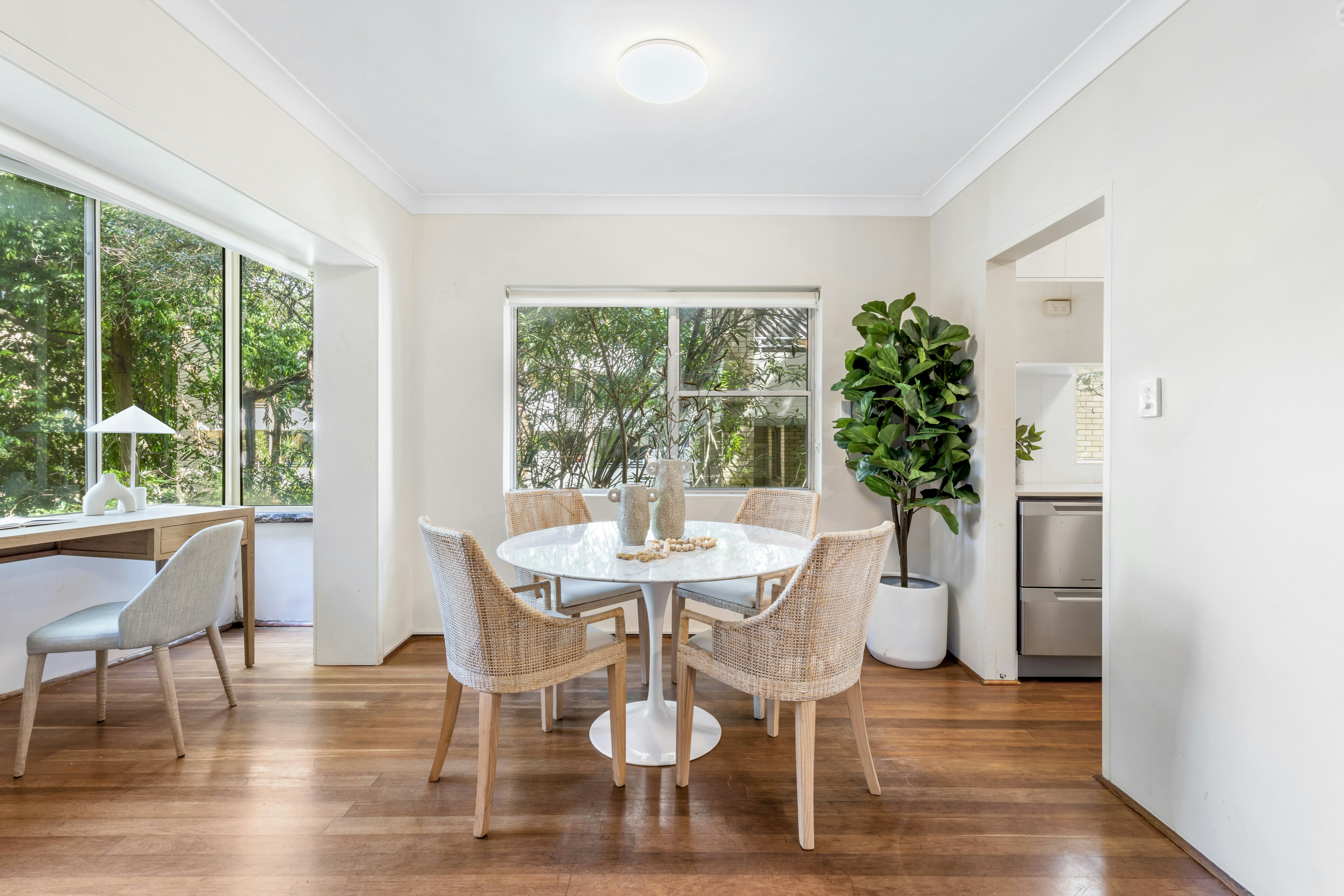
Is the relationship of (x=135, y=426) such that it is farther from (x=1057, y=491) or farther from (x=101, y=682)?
(x=1057, y=491)

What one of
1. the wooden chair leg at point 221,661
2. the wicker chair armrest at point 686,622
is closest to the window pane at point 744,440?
the wicker chair armrest at point 686,622

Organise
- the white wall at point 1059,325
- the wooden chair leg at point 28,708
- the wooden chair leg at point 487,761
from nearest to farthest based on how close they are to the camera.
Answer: the wooden chair leg at point 487,761, the wooden chair leg at point 28,708, the white wall at point 1059,325

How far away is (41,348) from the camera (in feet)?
8.91

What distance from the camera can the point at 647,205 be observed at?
11.0 ft

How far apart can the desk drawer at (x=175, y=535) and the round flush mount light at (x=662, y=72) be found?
2432mm

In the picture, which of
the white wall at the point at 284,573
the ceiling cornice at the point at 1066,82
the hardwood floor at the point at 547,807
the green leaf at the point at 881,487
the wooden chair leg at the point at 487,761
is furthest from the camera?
the white wall at the point at 284,573

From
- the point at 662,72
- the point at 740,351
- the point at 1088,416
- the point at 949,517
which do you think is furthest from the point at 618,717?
the point at 1088,416

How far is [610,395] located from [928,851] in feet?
8.62

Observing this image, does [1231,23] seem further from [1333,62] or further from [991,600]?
[991,600]

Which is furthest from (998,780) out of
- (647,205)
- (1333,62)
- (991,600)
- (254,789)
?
(647,205)

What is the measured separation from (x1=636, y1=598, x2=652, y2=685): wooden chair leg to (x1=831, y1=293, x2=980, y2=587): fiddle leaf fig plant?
1270mm

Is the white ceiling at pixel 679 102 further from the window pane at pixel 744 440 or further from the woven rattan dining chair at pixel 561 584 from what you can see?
the woven rattan dining chair at pixel 561 584

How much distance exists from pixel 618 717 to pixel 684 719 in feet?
0.69

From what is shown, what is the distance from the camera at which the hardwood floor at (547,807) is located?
156 centimetres
